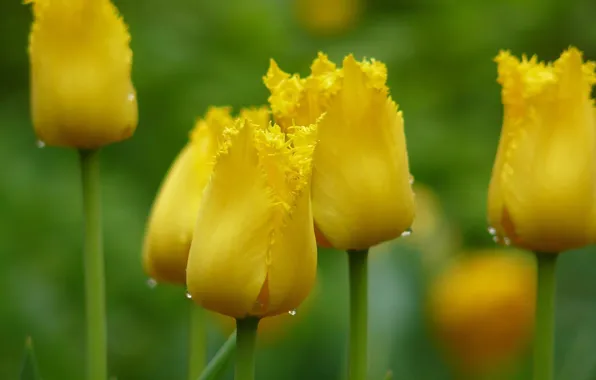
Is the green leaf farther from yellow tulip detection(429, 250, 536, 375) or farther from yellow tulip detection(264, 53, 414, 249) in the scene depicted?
yellow tulip detection(429, 250, 536, 375)

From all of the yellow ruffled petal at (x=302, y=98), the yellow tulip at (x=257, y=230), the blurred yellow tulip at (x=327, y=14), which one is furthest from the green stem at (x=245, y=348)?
the blurred yellow tulip at (x=327, y=14)

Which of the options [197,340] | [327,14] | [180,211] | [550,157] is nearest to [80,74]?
[180,211]

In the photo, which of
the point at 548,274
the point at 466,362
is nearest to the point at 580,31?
the point at 466,362

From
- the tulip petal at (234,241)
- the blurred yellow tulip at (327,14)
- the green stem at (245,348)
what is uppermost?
the blurred yellow tulip at (327,14)

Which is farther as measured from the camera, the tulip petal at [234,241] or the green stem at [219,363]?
the green stem at [219,363]

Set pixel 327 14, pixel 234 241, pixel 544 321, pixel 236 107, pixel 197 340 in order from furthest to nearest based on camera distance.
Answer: pixel 327 14 → pixel 236 107 → pixel 197 340 → pixel 544 321 → pixel 234 241

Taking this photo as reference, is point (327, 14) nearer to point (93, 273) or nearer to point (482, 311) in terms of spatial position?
point (482, 311)

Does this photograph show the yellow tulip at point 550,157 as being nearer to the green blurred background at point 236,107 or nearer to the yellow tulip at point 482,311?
the green blurred background at point 236,107

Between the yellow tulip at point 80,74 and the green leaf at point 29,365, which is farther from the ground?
Answer: the yellow tulip at point 80,74
